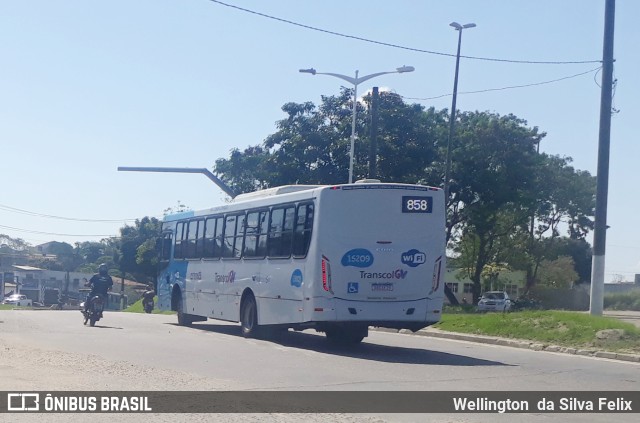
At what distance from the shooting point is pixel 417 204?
59.4 feet

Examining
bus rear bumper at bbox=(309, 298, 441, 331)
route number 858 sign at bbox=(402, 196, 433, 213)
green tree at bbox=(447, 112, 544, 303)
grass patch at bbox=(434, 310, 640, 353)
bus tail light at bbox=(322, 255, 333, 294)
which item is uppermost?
green tree at bbox=(447, 112, 544, 303)

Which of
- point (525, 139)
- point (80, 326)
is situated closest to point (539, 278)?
point (525, 139)

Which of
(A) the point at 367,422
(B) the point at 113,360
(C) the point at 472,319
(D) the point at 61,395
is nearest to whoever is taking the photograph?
(A) the point at 367,422

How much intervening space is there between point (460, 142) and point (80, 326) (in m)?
27.7

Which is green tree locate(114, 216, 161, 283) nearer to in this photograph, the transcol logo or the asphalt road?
the asphalt road

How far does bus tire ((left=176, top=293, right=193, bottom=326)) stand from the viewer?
2644 centimetres

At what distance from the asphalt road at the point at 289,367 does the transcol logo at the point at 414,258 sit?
1832mm

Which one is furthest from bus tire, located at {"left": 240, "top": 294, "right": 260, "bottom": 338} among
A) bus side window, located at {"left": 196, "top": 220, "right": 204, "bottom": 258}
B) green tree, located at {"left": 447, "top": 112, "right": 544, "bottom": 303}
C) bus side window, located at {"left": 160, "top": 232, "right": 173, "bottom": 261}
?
green tree, located at {"left": 447, "top": 112, "right": 544, "bottom": 303}

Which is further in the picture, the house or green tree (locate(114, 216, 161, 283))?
the house

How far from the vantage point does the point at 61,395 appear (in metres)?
10.5

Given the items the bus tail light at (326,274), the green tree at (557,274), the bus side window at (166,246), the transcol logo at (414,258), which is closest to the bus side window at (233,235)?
the bus tail light at (326,274)

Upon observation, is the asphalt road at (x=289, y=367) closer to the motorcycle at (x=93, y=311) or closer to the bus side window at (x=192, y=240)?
the motorcycle at (x=93, y=311)

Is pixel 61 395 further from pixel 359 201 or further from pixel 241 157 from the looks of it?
pixel 241 157

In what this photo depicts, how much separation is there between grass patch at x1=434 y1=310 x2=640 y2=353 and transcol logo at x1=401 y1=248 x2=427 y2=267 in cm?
426
